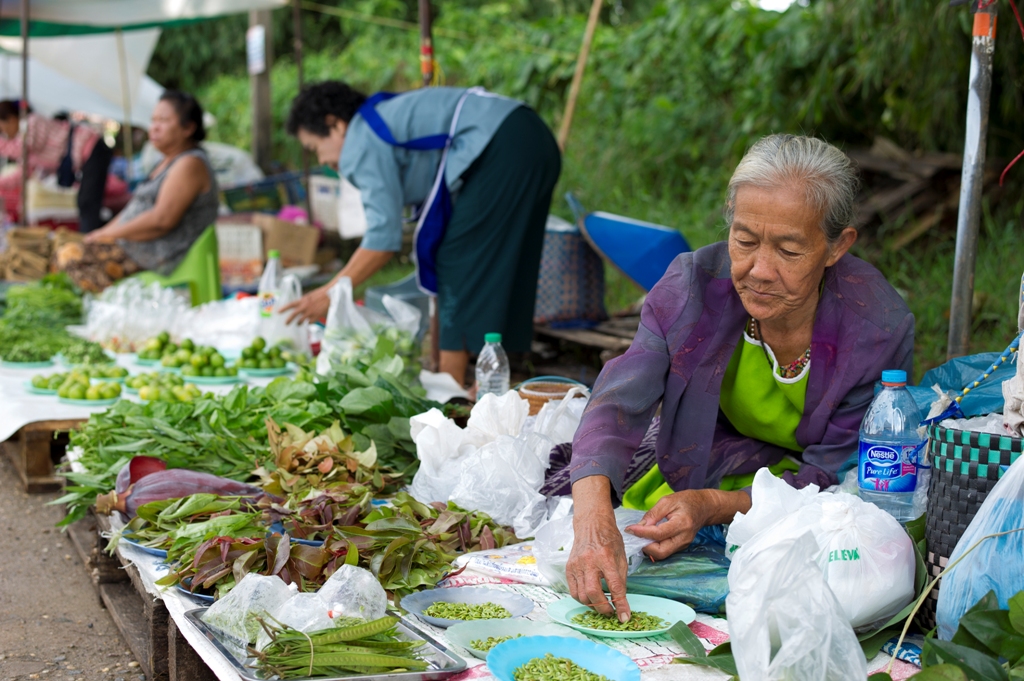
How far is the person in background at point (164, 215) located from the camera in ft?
18.0

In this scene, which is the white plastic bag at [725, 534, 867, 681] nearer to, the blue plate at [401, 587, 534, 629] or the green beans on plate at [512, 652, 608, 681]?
the green beans on plate at [512, 652, 608, 681]

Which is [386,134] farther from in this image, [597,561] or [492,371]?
[597,561]

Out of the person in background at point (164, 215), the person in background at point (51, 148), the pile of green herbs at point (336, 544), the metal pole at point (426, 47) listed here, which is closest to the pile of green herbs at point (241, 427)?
the pile of green herbs at point (336, 544)

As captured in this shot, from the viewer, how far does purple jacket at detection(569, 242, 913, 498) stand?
2.08 meters

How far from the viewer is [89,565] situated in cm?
265

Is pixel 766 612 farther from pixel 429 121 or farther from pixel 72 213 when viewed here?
pixel 72 213

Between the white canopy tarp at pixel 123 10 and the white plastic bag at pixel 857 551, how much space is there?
6.73 metres

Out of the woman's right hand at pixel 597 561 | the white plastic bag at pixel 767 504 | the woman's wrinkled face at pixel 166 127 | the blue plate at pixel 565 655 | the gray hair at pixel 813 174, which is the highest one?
the woman's wrinkled face at pixel 166 127

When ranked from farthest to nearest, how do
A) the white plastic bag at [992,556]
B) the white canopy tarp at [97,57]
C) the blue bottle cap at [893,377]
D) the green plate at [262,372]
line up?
1. the white canopy tarp at [97,57]
2. the green plate at [262,372]
3. the blue bottle cap at [893,377]
4. the white plastic bag at [992,556]

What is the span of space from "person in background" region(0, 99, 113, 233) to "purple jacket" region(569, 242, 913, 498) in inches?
252

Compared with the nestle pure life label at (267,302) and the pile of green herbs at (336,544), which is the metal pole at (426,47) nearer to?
the nestle pure life label at (267,302)

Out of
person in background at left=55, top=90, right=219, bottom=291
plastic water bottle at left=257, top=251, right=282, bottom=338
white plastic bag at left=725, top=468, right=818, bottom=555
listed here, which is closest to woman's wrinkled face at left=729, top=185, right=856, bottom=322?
white plastic bag at left=725, top=468, right=818, bottom=555

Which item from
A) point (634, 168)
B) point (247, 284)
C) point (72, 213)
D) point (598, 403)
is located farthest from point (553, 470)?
point (72, 213)

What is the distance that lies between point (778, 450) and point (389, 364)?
144 centimetres
